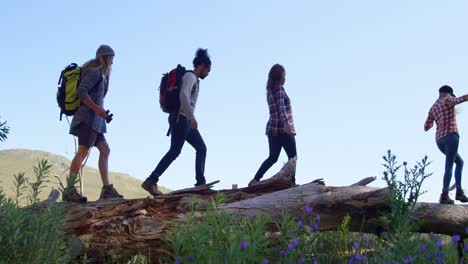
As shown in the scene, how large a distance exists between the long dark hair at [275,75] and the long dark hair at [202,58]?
53.3 inches

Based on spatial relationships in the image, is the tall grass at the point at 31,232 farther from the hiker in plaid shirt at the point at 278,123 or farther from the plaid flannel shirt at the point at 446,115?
the plaid flannel shirt at the point at 446,115

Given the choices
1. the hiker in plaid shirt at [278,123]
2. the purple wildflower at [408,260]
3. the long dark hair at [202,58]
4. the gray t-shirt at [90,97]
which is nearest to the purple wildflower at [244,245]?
the purple wildflower at [408,260]

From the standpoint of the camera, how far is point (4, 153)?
19900cm

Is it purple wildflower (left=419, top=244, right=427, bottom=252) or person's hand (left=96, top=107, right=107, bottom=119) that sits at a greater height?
person's hand (left=96, top=107, right=107, bottom=119)

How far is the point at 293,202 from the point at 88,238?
2.70 metres

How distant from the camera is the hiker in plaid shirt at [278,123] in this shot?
10.5 metres

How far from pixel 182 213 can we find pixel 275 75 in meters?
3.96

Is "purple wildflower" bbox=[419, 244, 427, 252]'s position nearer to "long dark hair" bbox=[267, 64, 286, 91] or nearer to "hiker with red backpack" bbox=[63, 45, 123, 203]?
"hiker with red backpack" bbox=[63, 45, 123, 203]

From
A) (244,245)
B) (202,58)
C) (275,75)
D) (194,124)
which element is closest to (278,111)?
(275,75)

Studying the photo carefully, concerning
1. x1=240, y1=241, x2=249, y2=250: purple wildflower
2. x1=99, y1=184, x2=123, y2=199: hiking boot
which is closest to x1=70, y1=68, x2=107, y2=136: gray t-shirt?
x1=99, y1=184, x2=123, y2=199: hiking boot

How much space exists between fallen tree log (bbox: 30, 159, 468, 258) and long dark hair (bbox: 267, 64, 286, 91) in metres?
2.98

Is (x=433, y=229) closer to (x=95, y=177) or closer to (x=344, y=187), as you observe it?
(x=344, y=187)

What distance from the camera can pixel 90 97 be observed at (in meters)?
8.75

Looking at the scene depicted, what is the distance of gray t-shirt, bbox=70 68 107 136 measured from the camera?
861 centimetres
